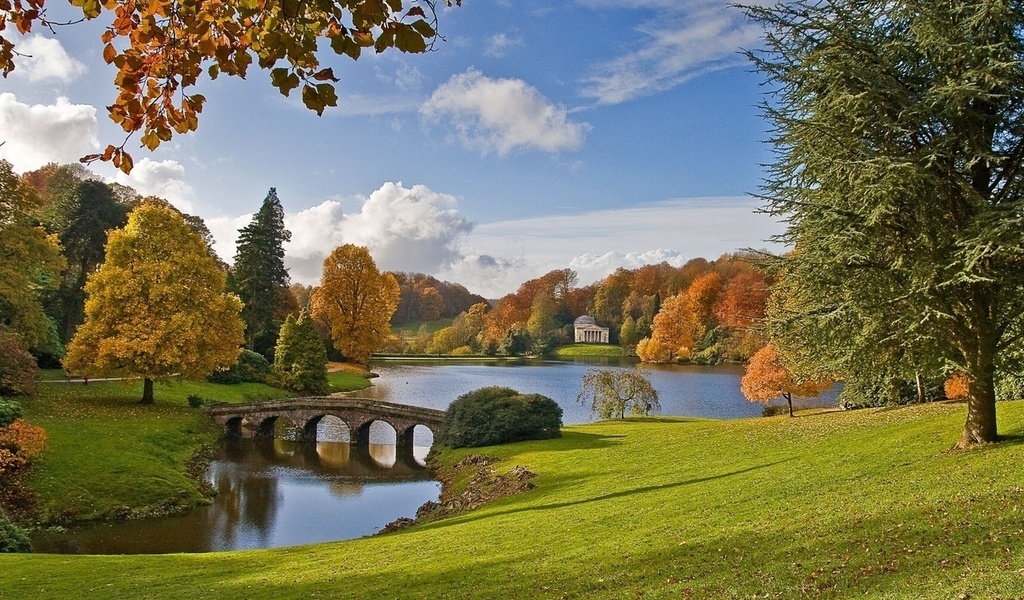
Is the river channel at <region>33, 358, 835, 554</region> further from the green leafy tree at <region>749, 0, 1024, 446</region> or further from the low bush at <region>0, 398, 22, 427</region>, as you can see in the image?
the green leafy tree at <region>749, 0, 1024, 446</region>

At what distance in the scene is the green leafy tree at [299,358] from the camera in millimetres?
44969

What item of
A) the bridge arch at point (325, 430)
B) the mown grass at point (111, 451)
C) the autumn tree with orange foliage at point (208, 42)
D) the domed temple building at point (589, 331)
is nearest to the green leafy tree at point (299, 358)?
the bridge arch at point (325, 430)

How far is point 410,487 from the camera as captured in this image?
83.6 feet

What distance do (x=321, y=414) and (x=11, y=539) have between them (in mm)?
20179

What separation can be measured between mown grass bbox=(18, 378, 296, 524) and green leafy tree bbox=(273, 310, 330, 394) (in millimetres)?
10432

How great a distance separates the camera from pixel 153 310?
3067 centimetres

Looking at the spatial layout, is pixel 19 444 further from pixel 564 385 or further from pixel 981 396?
pixel 564 385

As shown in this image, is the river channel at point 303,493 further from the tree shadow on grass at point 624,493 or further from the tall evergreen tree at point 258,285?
the tall evergreen tree at point 258,285

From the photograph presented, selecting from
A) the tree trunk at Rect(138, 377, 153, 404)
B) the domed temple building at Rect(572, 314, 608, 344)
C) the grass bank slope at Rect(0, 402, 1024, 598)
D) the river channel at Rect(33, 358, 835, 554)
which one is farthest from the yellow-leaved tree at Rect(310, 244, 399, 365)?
the domed temple building at Rect(572, 314, 608, 344)

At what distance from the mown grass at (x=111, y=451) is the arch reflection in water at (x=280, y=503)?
1.00 metres

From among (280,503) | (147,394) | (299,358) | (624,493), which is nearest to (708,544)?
(624,493)

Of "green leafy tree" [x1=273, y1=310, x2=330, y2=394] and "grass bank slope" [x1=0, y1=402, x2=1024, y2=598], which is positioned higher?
"green leafy tree" [x1=273, y1=310, x2=330, y2=394]

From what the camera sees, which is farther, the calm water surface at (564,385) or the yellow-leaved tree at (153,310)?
the calm water surface at (564,385)

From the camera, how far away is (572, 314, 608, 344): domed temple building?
370ft
